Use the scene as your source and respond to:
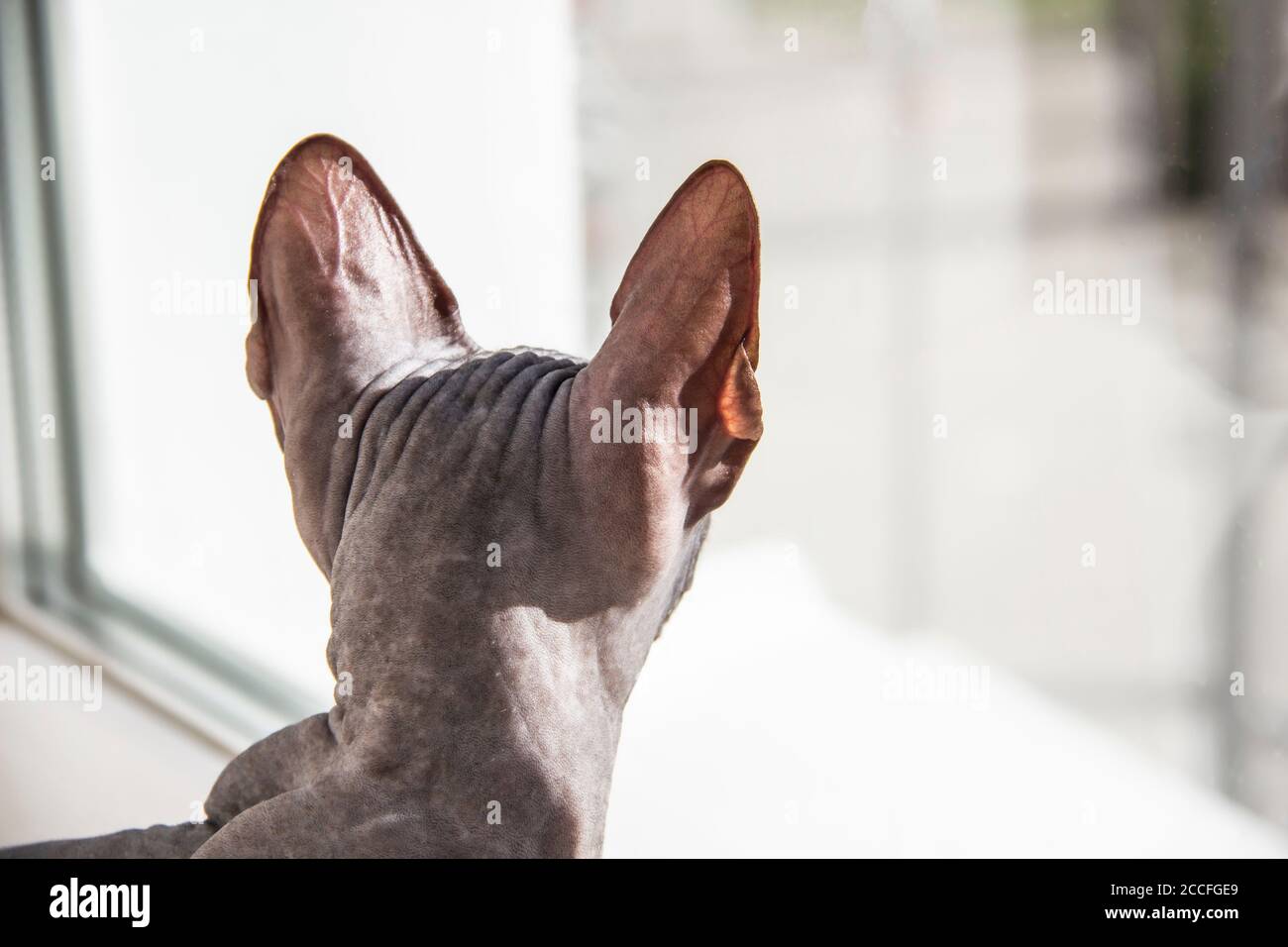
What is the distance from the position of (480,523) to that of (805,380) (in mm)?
1498

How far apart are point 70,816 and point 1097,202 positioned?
1580 mm

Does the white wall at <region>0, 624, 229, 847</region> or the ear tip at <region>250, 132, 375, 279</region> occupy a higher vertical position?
the ear tip at <region>250, 132, 375, 279</region>

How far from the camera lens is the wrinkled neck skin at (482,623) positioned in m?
0.64

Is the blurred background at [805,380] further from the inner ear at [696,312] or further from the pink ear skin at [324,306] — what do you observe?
the inner ear at [696,312]

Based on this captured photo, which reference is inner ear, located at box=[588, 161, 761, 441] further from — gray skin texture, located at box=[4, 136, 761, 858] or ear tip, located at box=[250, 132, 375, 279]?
ear tip, located at box=[250, 132, 375, 279]

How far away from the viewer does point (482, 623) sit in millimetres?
650

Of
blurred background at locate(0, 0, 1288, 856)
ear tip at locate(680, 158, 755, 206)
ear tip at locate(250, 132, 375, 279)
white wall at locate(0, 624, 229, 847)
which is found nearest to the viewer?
ear tip at locate(680, 158, 755, 206)

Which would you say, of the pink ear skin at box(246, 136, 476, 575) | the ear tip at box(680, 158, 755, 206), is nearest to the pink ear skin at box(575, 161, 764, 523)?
the ear tip at box(680, 158, 755, 206)

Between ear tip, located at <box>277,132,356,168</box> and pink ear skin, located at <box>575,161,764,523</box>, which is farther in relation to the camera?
ear tip, located at <box>277,132,356,168</box>

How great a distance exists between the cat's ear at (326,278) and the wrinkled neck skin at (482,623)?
58mm

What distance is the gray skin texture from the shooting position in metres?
0.62

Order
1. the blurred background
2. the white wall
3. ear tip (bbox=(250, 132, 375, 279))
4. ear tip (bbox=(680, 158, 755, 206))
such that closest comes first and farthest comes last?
ear tip (bbox=(680, 158, 755, 206)) → ear tip (bbox=(250, 132, 375, 279)) → the white wall → the blurred background

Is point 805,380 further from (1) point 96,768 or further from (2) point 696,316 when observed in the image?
(2) point 696,316

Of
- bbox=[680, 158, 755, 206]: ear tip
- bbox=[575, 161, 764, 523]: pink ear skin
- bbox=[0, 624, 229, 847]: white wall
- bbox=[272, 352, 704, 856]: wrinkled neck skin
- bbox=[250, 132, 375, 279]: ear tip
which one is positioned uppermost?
bbox=[250, 132, 375, 279]: ear tip
